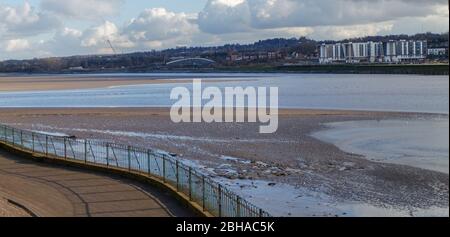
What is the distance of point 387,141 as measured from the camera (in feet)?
86.4

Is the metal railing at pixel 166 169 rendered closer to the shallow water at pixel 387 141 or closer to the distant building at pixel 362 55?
the shallow water at pixel 387 141

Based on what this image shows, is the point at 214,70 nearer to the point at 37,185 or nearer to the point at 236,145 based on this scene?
the point at 236,145

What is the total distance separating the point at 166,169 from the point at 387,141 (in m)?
13.2

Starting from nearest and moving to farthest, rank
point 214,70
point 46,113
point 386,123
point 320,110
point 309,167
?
Result: 1. point 309,167
2. point 386,123
3. point 320,110
4. point 46,113
5. point 214,70

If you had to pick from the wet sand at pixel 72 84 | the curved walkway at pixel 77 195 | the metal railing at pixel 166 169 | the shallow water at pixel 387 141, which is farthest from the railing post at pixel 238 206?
the wet sand at pixel 72 84

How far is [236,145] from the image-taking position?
26.5 m

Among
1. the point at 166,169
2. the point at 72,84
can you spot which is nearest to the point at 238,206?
the point at 166,169

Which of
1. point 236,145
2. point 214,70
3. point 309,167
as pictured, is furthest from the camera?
point 214,70

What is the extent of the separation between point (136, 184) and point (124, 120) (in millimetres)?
25093

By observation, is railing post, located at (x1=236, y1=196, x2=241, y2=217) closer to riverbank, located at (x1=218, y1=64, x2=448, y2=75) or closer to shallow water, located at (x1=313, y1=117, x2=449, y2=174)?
shallow water, located at (x1=313, y1=117, x2=449, y2=174)

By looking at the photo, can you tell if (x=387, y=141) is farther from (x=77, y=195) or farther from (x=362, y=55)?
(x=362, y=55)

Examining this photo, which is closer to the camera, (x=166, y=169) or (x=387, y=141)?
(x=166, y=169)

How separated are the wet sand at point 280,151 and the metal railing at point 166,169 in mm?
2743

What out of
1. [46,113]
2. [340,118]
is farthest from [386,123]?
[46,113]
